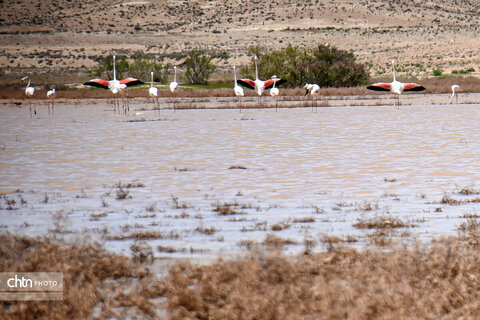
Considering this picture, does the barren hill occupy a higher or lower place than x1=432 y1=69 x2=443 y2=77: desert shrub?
higher

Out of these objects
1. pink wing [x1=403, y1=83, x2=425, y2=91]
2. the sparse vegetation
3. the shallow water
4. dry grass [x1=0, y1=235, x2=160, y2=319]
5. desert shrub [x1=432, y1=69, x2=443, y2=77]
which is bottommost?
desert shrub [x1=432, y1=69, x2=443, y2=77]

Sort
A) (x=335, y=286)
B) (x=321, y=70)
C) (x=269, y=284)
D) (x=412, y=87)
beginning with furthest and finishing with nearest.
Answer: (x=321, y=70)
(x=412, y=87)
(x=269, y=284)
(x=335, y=286)

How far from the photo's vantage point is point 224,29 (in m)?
110

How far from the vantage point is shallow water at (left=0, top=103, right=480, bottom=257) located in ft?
32.1

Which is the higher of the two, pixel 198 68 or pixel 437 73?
pixel 198 68

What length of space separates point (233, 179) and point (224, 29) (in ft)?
318

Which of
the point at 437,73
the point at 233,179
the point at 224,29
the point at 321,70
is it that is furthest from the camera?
the point at 224,29

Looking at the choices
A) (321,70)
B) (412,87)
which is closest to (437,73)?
(321,70)

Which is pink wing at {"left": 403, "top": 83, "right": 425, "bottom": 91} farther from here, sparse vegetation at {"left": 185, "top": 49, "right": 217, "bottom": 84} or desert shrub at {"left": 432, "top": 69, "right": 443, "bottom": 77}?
desert shrub at {"left": 432, "top": 69, "right": 443, "bottom": 77}

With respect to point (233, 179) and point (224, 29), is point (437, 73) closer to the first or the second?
point (224, 29)

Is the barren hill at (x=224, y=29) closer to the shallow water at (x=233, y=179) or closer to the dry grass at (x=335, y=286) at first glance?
the shallow water at (x=233, y=179)

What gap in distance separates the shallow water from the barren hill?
191 ft

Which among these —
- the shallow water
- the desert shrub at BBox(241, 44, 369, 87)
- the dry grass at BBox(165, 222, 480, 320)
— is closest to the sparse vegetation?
the desert shrub at BBox(241, 44, 369, 87)

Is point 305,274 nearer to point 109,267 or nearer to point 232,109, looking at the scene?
point 109,267
